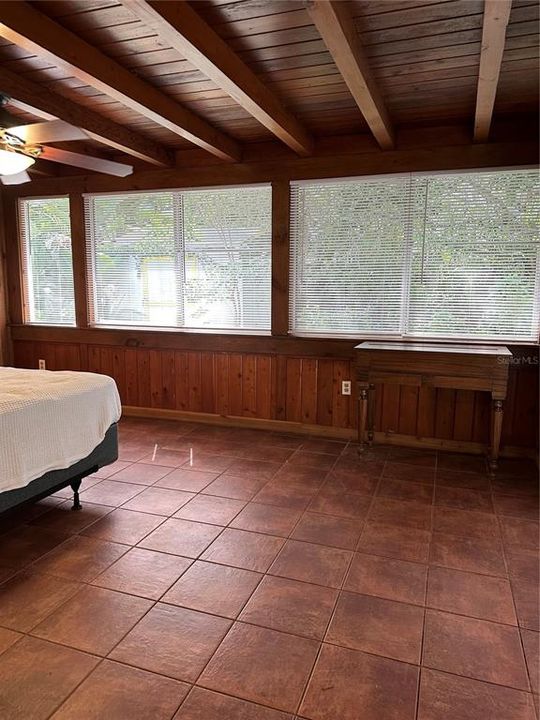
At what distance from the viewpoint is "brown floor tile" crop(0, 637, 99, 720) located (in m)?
1.47

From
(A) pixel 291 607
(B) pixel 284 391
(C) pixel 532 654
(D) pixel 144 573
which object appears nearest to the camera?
(C) pixel 532 654

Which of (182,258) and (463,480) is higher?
(182,258)

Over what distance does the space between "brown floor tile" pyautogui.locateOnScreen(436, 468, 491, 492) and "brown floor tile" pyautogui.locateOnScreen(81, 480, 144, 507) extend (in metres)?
2.01

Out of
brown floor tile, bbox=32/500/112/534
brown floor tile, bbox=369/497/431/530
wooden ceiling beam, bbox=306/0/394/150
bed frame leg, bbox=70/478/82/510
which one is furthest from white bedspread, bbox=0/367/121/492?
wooden ceiling beam, bbox=306/0/394/150

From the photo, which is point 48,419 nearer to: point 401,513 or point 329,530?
point 329,530

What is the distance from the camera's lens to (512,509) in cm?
287

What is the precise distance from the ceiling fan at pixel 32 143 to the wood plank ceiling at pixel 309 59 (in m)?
0.30

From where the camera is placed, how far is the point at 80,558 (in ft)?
7.52

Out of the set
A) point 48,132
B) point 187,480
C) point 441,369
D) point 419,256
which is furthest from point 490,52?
point 187,480

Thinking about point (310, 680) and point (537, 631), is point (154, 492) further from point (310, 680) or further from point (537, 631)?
point (537, 631)

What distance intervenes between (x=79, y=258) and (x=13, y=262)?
829 mm

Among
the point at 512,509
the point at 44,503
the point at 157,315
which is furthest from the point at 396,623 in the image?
the point at 157,315

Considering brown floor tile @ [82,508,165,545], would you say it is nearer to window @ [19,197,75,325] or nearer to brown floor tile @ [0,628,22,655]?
brown floor tile @ [0,628,22,655]

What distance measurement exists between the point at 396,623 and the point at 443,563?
0.53 m
